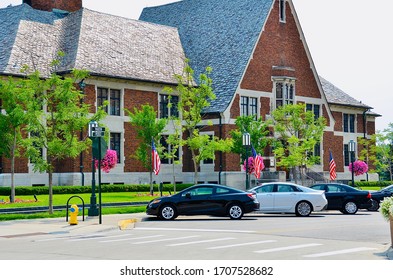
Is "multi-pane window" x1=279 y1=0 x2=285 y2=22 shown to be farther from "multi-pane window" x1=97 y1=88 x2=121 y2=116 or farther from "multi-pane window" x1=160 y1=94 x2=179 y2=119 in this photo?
"multi-pane window" x1=97 y1=88 x2=121 y2=116

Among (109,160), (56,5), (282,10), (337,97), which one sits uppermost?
(282,10)

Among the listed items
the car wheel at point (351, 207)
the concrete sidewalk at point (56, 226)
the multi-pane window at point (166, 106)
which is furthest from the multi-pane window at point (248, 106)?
the concrete sidewalk at point (56, 226)

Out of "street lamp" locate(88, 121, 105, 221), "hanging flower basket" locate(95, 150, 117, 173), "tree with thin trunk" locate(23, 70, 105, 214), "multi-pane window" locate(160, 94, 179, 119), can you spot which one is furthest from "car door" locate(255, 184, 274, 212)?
"multi-pane window" locate(160, 94, 179, 119)

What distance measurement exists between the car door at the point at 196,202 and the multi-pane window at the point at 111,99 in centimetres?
2256

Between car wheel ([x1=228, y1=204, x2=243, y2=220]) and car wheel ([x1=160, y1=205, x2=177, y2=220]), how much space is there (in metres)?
2.26

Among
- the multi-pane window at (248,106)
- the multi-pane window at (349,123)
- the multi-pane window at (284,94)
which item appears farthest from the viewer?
the multi-pane window at (349,123)

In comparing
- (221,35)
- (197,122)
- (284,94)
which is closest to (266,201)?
(197,122)

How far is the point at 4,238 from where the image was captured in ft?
67.2

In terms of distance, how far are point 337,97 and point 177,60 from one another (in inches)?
784

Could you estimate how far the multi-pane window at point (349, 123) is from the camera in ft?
227

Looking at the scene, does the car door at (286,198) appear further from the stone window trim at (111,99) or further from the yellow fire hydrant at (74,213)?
the stone window trim at (111,99)

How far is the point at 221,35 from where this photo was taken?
59438 millimetres

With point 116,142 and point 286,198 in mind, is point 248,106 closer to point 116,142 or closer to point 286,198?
point 116,142

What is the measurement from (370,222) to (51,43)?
102ft
